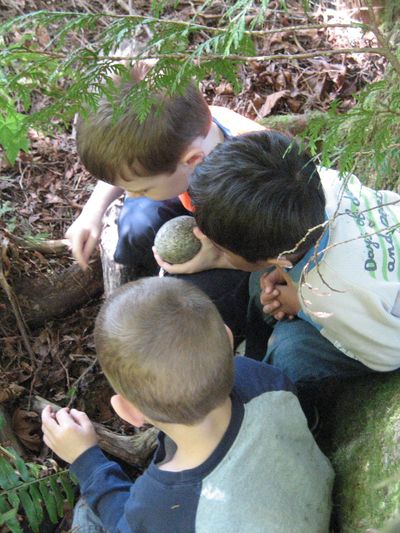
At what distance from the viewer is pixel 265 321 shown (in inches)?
125

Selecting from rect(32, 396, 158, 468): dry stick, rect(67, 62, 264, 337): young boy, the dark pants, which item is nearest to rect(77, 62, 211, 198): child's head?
rect(67, 62, 264, 337): young boy

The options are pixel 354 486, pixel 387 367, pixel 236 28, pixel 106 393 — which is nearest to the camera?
pixel 236 28

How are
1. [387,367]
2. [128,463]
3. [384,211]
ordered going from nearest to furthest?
1. [387,367]
2. [384,211]
3. [128,463]

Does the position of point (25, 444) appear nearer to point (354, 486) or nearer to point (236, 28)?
point (354, 486)

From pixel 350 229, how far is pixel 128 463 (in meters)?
1.66

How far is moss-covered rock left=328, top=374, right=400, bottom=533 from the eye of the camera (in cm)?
194

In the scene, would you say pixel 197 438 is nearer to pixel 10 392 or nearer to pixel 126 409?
pixel 126 409

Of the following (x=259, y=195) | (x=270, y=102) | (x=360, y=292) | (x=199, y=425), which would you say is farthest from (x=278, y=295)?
(x=270, y=102)

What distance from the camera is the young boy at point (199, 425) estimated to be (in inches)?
75.5

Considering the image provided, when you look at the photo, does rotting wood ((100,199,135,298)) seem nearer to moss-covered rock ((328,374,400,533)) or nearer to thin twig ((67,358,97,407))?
thin twig ((67,358,97,407))

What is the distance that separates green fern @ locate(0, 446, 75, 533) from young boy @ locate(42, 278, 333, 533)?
60 centimetres

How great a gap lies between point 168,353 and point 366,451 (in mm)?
901

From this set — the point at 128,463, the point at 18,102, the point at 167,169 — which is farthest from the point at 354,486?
the point at 18,102

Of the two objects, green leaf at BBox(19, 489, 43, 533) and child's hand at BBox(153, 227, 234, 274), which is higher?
child's hand at BBox(153, 227, 234, 274)
